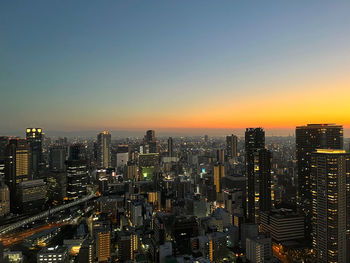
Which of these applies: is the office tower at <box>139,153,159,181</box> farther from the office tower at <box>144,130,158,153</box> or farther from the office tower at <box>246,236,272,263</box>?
the office tower at <box>246,236,272,263</box>

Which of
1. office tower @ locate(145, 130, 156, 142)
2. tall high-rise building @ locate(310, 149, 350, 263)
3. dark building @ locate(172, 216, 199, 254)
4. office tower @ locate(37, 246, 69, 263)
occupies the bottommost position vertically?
dark building @ locate(172, 216, 199, 254)

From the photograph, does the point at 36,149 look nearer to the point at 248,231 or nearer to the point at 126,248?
the point at 126,248

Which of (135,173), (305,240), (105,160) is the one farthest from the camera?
(105,160)

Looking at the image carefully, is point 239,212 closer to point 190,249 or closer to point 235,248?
point 235,248

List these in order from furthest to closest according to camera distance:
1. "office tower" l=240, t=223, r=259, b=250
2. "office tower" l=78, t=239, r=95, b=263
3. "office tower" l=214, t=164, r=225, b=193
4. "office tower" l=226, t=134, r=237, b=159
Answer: "office tower" l=226, t=134, r=237, b=159, "office tower" l=214, t=164, r=225, b=193, "office tower" l=240, t=223, r=259, b=250, "office tower" l=78, t=239, r=95, b=263

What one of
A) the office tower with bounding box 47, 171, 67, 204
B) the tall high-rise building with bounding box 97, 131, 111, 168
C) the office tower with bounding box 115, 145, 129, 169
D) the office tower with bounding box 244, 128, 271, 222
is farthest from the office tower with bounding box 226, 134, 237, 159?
the office tower with bounding box 47, 171, 67, 204

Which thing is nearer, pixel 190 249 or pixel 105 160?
pixel 190 249

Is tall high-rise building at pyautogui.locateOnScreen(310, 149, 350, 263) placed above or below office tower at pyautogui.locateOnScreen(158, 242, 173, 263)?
above

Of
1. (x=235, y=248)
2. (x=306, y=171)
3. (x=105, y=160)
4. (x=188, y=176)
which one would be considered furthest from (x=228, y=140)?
(x=235, y=248)
